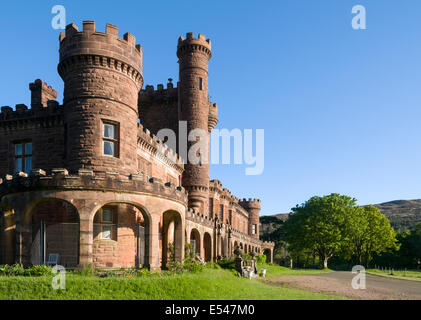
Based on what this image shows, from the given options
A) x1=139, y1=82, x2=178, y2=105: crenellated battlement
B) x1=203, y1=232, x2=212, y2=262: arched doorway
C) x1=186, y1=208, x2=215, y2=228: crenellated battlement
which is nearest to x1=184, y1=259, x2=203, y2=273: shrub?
x1=186, y1=208, x2=215, y2=228: crenellated battlement

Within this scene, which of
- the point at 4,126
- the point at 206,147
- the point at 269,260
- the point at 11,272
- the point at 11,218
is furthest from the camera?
the point at 269,260

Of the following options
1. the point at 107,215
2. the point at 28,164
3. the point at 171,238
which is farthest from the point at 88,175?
the point at 171,238

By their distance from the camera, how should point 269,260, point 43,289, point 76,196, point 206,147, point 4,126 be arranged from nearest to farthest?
point 43,289, point 76,196, point 4,126, point 206,147, point 269,260

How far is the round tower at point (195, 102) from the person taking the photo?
3747cm

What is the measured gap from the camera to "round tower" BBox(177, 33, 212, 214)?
37.5 metres

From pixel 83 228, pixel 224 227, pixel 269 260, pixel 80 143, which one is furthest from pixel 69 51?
pixel 269 260

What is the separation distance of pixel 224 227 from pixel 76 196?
25.0m

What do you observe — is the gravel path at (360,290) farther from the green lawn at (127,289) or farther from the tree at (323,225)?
the tree at (323,225)

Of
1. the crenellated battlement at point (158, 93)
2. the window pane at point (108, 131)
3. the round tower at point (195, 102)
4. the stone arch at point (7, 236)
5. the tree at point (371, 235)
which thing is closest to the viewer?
the stone arch at point (7, 236)

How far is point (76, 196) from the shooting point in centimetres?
1752

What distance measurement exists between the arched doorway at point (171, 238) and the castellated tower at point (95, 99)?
149 inches

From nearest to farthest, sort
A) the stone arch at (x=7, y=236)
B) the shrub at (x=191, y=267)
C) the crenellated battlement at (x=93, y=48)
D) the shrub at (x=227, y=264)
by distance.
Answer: the stone arch at (x=7, y=236) < the crenellated battlement at (x=93, y=48) < the shrub at (x=191, y=267) < the shrub at (x=227, y=264)

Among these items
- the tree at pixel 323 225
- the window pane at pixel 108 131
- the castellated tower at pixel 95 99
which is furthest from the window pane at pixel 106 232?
the tree at pixel 323 225

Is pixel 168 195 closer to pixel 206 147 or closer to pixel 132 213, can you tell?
pixel 132 213
